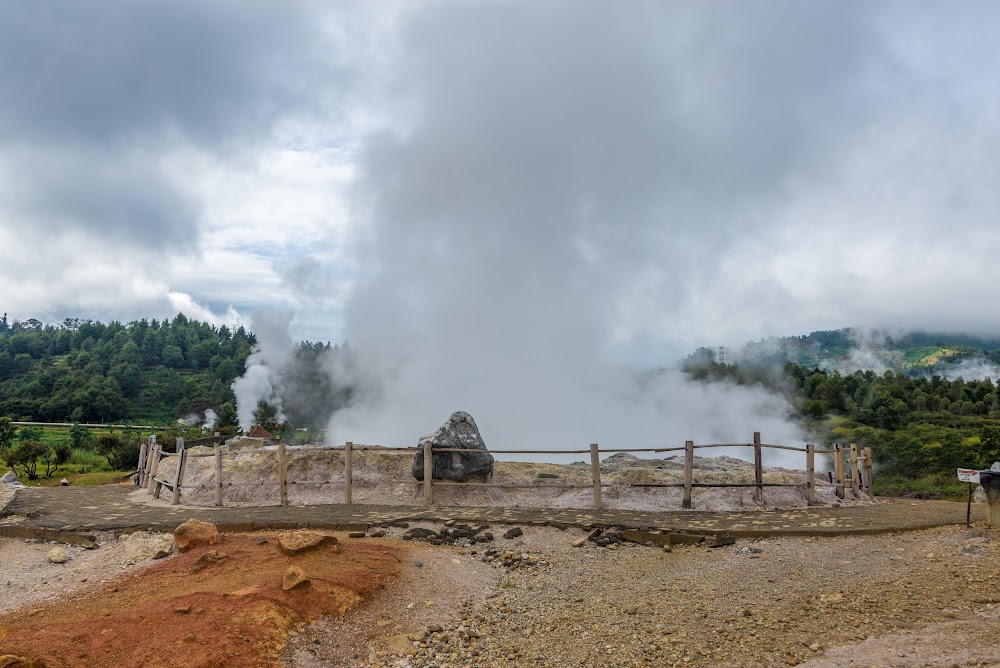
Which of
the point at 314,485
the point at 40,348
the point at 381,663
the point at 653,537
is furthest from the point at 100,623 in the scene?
the point at 40,348

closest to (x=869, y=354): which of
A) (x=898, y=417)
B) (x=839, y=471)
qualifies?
(x=898, y=417)

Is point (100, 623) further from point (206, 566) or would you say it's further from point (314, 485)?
point (314, 485)

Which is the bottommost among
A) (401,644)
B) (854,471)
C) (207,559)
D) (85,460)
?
(401,644)

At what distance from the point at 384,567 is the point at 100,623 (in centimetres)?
299

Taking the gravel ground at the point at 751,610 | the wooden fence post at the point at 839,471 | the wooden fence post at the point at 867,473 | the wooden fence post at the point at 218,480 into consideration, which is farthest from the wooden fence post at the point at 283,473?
the wooden fence post at the point at 867,473

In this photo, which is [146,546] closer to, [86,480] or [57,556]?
[57,556]

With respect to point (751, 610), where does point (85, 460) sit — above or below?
above

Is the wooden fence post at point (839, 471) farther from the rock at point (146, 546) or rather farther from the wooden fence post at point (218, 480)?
the wooden fence post at point (218, 480)

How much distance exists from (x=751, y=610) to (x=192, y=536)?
714cm

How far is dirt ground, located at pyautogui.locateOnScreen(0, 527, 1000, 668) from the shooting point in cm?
541

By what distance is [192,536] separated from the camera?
878 centimetres

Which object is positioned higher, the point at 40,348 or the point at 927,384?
the point at 40,348

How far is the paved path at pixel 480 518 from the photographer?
31.2ft

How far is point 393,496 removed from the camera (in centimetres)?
1370
